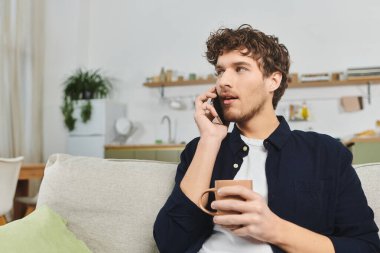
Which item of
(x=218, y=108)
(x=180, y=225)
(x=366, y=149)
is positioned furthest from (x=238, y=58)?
(x=366, y=149)

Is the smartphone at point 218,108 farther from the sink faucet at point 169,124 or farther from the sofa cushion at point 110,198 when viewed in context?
the sink faucet at point 169,124

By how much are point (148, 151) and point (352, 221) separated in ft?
12.8

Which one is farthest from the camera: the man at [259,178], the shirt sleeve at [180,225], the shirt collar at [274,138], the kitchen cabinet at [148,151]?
the kitchen cabinet at [148,151]

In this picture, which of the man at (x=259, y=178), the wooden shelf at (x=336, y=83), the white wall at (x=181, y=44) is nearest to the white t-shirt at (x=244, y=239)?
the man at (x=259, y=178)

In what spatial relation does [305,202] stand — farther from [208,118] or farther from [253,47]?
[253,47]

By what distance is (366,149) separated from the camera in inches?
157

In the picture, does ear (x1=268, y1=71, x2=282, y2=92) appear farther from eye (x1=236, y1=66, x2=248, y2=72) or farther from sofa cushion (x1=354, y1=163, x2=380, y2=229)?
sofa cushion (x1=354, y1=163, x2=380, y2=229)

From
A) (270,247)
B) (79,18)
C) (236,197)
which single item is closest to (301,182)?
(270,247)

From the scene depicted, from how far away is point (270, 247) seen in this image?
3.41ft

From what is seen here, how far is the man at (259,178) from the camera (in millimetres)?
1001

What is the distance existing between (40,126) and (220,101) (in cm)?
450

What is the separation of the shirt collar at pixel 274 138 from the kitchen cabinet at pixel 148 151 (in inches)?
135

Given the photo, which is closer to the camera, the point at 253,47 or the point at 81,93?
the point at 253,47

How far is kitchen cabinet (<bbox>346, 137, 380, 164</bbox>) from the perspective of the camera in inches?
156
